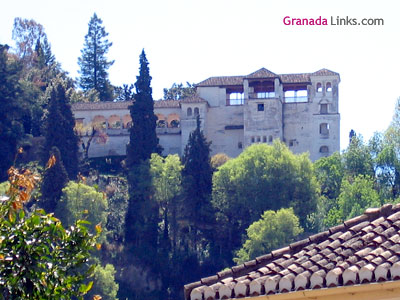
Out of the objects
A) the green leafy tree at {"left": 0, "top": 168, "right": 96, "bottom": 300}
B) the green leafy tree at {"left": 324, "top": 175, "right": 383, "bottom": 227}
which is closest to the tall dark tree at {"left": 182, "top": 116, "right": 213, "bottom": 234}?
the green leafy tree at {"left": 324, "top": 175, "right": 383, "bottom": 227}

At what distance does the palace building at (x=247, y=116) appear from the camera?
92250 mm

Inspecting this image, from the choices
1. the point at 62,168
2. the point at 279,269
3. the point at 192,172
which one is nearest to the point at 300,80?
the point at 192,172

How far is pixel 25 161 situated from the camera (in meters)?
92.4

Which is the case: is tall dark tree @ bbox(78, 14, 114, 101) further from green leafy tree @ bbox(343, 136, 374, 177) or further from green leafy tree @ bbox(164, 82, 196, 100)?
green leafy tree @ bbox(343, 136, 374, 177)

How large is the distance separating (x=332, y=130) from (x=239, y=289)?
7967 cm

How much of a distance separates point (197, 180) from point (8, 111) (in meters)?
16.4

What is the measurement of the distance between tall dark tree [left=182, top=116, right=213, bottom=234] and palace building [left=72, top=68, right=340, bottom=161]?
7936mm

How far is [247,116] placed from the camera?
9244 centimetres

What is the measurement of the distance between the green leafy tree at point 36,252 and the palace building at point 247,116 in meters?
78.3

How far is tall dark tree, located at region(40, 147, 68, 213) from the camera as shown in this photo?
3088 inches

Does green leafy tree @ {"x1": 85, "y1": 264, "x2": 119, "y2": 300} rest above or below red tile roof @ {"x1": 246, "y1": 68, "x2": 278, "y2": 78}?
below

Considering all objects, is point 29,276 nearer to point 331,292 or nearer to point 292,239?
point 331,292

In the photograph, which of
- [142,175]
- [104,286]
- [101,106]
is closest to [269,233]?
[104,286]

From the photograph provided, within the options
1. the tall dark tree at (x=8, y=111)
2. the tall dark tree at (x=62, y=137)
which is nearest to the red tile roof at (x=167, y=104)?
the tall dark tree at (x=8, y=111)
